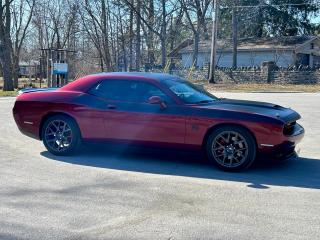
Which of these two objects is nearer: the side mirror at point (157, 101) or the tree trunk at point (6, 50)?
the side mirror at point (157, 101)

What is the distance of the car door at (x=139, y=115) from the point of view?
7.33 m

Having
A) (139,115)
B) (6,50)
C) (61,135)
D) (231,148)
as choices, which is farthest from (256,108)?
(6,50)

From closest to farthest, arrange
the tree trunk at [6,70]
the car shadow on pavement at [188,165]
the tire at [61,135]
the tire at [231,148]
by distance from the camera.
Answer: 1. the car shadow on pavement at [188,165]
2. the tire at [231,148]
3. the tire at [61,135]
4. the tree trunk at [6,70]

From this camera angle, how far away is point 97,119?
7.84 meters

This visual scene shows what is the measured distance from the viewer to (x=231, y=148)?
7035 mm

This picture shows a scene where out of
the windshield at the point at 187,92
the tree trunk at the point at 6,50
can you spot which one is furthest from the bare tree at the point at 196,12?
the windshield at the point at 187,92

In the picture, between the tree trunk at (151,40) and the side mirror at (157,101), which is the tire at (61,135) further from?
the tree trunk at (151,40)

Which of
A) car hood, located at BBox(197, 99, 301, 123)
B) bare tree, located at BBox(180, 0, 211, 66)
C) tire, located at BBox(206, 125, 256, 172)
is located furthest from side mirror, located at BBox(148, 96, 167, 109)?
bare tree, located at BBox(180, 0, 211, 66)

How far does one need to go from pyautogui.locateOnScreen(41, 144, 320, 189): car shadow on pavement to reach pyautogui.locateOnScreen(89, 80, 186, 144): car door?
0.24 m

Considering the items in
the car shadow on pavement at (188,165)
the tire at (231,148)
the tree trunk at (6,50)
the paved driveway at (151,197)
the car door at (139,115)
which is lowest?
the paved driveway at (151,197)

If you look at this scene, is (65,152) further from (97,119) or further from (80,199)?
(80,199)

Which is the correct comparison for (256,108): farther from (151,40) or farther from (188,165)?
(151,40)

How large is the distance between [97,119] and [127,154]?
89 cm

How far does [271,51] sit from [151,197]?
44768mm
